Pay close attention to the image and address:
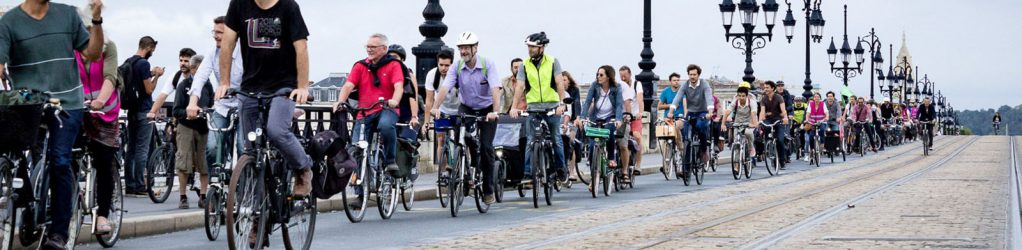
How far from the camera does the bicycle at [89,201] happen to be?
9.12 metres

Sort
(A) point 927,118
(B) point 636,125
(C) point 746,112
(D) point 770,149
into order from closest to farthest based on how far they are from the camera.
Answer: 1. (B) point 636,125
2. (C) point 746,112
3. (D) point 770,149
4. (A) point 927,118

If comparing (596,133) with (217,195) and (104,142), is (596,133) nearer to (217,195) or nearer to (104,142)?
(217,195)

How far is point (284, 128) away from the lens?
8266mm

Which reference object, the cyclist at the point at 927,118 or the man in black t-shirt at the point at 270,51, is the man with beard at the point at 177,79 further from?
the cyclist at the point at 927,118

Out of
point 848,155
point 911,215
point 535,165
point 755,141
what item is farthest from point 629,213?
point 848,155

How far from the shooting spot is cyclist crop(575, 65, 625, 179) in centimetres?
1822

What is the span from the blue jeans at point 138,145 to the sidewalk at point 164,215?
233 millimetres

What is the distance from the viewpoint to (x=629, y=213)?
13.9 meters

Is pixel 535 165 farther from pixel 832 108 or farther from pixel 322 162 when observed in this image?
pixel 832 108

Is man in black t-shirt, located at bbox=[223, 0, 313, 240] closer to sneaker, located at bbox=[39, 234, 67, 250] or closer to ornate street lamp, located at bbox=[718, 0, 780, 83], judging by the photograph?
sneaker, located at bbox=[39, 234, 67, 250]

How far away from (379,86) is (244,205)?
549 cm

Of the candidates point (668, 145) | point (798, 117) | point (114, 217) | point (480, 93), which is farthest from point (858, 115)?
point (114, 217)

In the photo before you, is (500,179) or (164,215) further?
(500,179)

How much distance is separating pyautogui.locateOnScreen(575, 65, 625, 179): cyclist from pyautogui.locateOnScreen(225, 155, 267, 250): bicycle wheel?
1016 centimetres
